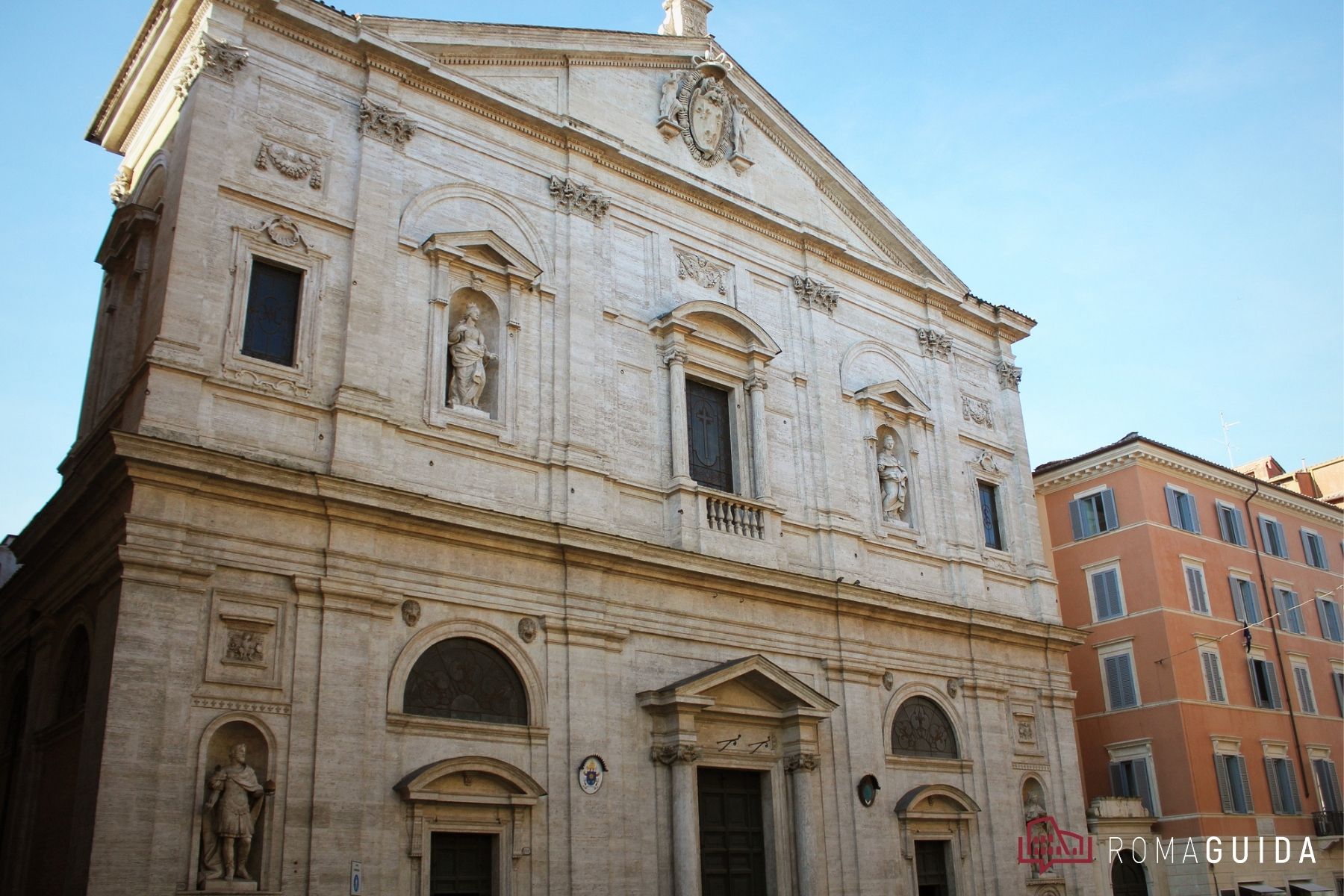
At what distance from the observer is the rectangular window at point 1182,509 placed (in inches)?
1077

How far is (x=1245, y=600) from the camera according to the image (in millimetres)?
28359

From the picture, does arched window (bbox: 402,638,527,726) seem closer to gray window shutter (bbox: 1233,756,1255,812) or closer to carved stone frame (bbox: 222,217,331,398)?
carved stone frame (bbox: 222,217,331,398)

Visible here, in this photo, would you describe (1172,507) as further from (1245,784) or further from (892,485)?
(892,485)

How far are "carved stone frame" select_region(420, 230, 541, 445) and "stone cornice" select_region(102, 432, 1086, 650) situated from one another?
1.32m

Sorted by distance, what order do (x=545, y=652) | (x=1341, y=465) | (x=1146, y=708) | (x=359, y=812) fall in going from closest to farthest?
(x=359, y=812)
(x=545, y=652)
(x=1146, y=708)
(x=1341, y=465)

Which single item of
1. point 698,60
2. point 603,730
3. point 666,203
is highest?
point 698,60

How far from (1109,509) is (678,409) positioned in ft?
47.5

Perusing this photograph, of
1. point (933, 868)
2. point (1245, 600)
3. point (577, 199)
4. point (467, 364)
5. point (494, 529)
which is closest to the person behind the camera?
point (494, 529)

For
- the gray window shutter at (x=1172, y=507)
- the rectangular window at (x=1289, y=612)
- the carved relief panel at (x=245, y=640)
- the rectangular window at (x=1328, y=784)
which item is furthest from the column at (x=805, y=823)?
Answer: the rectangular window at (x=1289, y=612)

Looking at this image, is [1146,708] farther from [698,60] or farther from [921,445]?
[698,60]

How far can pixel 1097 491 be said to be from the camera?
91.1ft

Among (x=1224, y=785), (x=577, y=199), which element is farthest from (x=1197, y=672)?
(x=577, y=199)

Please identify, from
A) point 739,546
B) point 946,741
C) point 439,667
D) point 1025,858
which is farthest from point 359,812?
point 1025,858

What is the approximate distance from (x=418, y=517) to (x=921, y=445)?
9.82m
